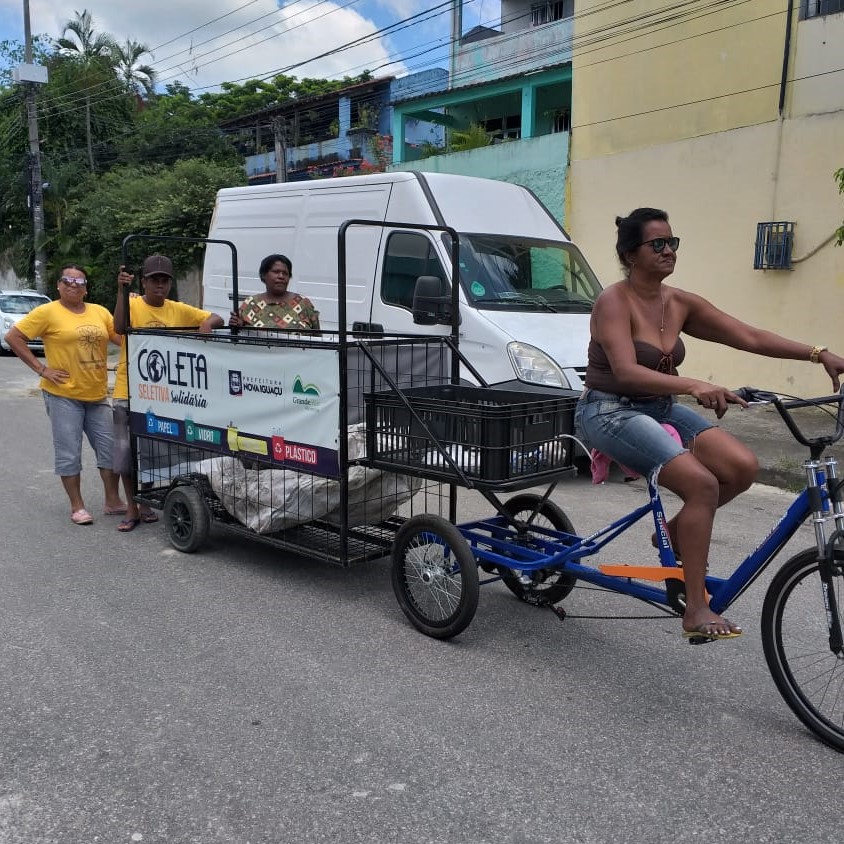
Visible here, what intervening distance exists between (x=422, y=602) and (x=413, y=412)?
3.09 ft

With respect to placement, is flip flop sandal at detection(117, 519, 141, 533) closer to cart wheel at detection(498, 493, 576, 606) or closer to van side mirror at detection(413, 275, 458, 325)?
van side mirror at detection(413, 275, 458, 325)

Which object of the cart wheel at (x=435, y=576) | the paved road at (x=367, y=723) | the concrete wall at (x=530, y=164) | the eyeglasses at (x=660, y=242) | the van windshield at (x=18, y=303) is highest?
the concrete wall at (x=530, y=164)

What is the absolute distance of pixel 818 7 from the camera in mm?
11984

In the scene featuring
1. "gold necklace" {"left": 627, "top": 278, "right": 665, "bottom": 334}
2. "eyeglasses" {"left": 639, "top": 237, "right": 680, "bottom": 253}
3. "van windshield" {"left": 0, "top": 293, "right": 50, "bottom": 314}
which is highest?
"eyeglasses" {"left": 639, "top": 237, "right": 680, "bottom": 253}

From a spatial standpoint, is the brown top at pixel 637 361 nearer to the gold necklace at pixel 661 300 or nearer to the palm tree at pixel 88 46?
the gold necklace at pixel 661 300

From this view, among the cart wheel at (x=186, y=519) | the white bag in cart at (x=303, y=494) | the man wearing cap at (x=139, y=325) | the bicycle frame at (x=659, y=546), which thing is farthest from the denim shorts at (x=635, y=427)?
the man wearing cap at (x=139, y=325)

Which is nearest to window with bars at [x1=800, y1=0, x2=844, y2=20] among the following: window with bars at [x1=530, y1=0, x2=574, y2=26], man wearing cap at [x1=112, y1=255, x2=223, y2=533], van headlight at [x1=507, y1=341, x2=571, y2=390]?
van headlight at [x1=507, y1=341, x2=571, y2=390]

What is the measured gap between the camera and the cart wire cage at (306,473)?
4.52 meters

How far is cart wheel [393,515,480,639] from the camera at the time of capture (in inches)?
154

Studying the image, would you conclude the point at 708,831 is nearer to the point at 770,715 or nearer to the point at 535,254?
the point at 770,715

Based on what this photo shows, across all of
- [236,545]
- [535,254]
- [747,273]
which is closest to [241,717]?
[236,545]

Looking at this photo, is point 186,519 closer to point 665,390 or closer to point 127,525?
point 127,525

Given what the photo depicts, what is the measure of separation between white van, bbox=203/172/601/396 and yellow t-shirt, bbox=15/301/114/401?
227 cm

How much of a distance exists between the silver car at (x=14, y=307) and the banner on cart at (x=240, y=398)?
50.1 feet
